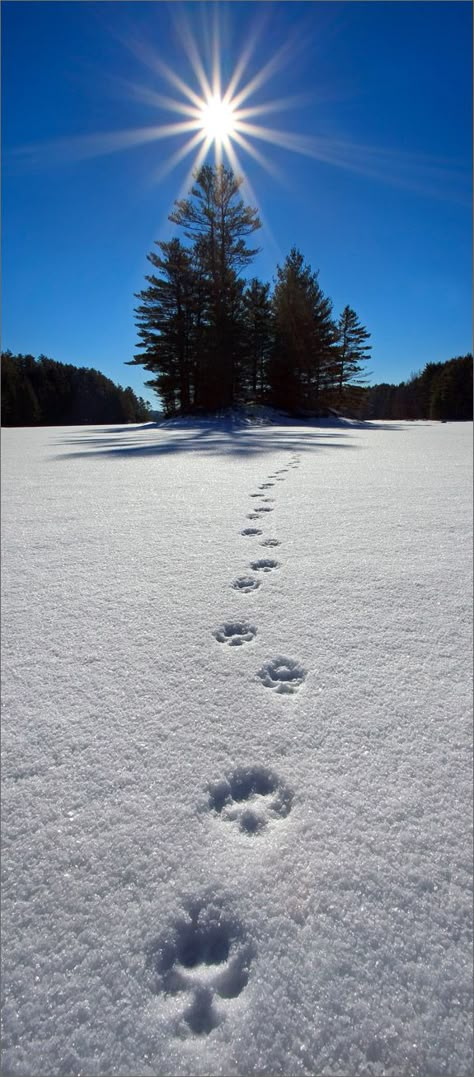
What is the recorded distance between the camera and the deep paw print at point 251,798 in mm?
585

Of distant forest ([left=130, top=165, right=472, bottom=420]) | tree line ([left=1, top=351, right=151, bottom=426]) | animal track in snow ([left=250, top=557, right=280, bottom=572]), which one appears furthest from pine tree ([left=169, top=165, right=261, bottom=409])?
tree line ([left=1, top=351, right=151, bottom=426])

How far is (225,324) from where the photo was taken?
36.9ft

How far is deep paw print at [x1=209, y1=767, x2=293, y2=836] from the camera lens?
23.0 inches

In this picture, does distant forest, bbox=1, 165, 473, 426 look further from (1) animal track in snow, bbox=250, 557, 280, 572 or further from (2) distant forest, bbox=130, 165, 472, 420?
(1) animal track in snow, bbox=250, 557, 280, 572

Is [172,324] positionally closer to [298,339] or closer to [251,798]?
[298,339]

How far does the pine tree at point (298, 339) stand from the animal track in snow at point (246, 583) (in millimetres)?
12695

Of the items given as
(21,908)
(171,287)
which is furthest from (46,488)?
(171,287)

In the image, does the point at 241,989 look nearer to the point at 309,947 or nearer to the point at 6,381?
the point at 309,947

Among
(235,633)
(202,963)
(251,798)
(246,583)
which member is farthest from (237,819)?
(246,583)

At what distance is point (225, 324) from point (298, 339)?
9.17 feet

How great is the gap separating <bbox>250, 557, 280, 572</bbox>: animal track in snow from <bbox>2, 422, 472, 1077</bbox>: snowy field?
0.01 m

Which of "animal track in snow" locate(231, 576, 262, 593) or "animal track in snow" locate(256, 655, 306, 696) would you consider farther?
"animal track in snow" locate(231, 576, 262, 593)

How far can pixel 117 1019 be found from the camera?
41 centimetres

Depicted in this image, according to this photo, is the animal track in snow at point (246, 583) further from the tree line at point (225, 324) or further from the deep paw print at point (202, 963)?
the tree line at point (225, 324)
